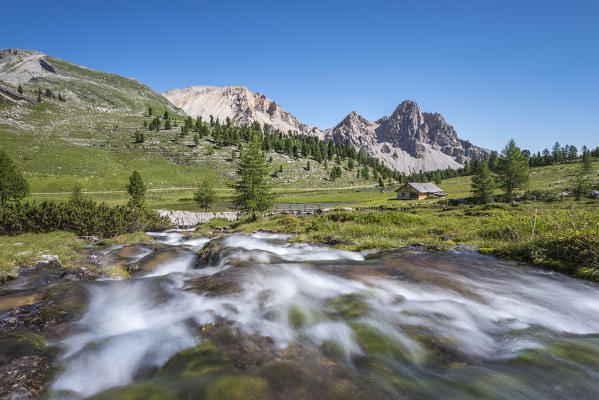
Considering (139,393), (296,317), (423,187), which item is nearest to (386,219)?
(296,317)

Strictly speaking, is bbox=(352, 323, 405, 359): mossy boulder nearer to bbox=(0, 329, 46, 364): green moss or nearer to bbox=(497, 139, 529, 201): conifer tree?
bbox=(0, 329, 46, 364): green moss

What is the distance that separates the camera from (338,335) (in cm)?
476

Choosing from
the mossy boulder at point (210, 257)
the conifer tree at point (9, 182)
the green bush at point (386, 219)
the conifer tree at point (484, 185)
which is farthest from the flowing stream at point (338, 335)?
the conifer tree at point (484, 185)

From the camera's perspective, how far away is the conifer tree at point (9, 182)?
3938 centimetres

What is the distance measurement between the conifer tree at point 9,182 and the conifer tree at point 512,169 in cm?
9223

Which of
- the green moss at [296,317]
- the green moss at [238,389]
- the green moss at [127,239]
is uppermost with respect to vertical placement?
the green moss at [238,389]

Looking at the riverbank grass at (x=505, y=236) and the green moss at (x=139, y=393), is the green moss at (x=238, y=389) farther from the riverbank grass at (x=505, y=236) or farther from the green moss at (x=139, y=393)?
the riverbank grass at (x=505, y=236)

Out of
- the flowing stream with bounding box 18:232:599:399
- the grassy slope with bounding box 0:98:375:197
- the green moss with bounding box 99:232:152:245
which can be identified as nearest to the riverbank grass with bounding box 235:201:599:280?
the flowing stream with bounding box 18:232:599:399

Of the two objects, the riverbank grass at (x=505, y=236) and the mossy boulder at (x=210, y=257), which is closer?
the riverbank grass at (x=505, y=236)

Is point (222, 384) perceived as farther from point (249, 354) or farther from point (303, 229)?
point (303, 229)

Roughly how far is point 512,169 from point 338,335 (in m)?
65.5

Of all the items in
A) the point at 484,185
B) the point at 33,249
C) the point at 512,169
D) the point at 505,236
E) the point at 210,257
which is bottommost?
the point at 33,249

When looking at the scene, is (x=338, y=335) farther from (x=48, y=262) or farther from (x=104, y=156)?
(x=104, y=156)

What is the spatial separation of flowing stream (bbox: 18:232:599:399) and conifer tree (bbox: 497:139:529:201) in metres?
58.2
